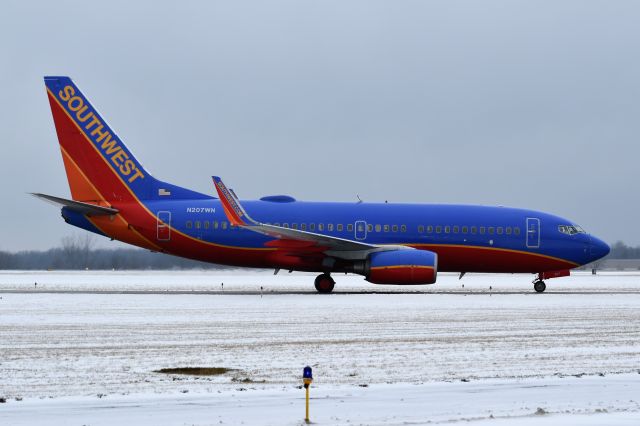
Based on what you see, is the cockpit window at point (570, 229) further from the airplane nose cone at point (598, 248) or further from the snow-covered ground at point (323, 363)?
the snow-covered ground at point (323, 363)

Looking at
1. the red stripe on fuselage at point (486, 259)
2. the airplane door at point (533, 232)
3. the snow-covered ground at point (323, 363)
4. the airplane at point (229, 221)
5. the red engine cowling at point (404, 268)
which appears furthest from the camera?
the airplane door at point (533, 232)

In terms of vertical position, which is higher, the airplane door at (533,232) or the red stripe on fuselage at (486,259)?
the airplane door at (533,232)

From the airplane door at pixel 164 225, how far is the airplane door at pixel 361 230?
756 centimetres

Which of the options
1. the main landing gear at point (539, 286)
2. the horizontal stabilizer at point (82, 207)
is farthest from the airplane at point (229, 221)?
the main landing gear at point (539, 286)

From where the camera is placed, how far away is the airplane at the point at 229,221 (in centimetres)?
3825

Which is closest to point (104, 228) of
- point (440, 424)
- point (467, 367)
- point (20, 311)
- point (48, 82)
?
point (48, 82)

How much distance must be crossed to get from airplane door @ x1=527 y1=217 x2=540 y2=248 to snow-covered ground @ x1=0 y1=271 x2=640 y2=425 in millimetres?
11254

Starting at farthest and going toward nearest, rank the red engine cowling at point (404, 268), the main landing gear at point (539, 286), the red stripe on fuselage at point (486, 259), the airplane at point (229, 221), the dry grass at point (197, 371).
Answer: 1. the main landing gear at point (539, 286)
2. the red stripe on fuselage at point (486, 259)
3. the airplane at point (229, 221)
4. the red engine cowling at point (404, 268)
5. the dry grass at point (197, 371)

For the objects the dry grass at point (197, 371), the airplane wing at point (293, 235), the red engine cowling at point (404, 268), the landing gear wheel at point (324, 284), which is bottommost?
the dry grass at point (197, 371)

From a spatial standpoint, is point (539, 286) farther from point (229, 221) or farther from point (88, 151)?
point (88, 151)

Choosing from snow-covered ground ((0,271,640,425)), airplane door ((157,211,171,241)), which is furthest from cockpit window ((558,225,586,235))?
airplane door ((157,211,171,241))

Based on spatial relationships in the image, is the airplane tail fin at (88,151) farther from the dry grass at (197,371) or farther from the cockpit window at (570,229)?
the dry grass at (197,371)

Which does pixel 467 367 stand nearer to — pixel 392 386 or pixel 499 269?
pixel 392 386

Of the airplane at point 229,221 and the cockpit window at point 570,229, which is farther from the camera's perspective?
the cockpit window at point 570,229
